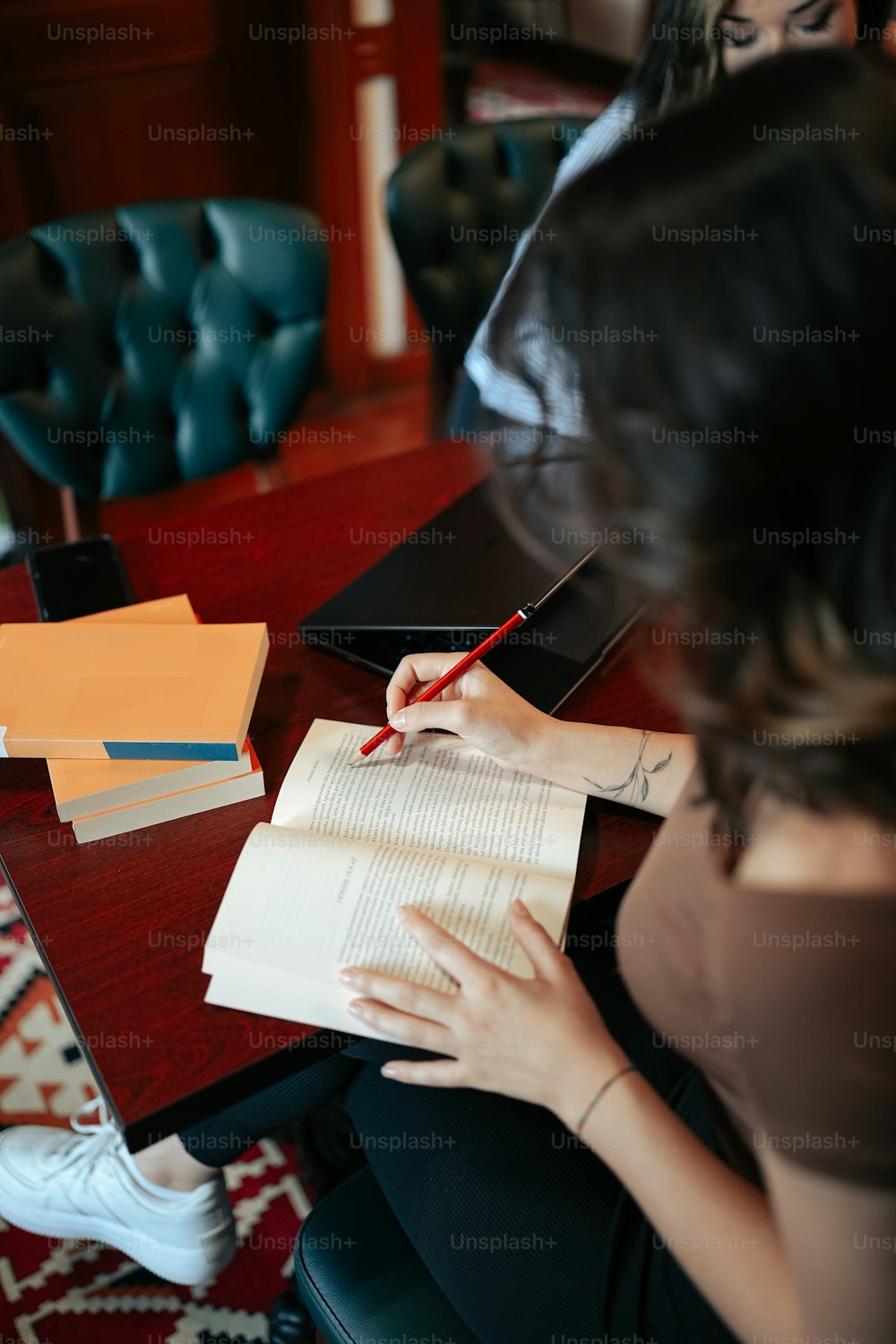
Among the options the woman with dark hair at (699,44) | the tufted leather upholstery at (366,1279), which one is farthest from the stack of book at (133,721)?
the woman with dark hair at (699,44)

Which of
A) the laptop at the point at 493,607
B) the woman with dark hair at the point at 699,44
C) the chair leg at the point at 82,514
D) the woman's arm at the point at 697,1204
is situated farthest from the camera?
the chair leg at the point at 82,514

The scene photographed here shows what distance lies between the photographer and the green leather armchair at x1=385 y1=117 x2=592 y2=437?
69.7 inches

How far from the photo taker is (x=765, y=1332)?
660 millimetres

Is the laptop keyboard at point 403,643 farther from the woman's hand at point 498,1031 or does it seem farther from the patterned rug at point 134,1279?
the patterned rug at point 134,1279

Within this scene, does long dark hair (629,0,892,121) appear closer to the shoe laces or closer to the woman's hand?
the woman's hand

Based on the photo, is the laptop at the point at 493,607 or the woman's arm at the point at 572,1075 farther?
the laptop at the point at 493,607

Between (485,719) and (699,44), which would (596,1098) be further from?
(699,44)

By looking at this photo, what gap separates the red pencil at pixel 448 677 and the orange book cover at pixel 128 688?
0.36ft

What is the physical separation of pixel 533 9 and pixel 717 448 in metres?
7.07

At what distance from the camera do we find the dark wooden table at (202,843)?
75 cm

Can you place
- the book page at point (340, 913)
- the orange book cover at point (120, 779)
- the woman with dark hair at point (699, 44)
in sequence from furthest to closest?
the woman with dark hair at point (699, 44) → the orange book cover at point (120, 779) → the book page at point (340, 913)

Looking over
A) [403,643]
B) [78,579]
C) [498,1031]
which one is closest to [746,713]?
[498,1031]

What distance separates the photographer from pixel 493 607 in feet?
3.48

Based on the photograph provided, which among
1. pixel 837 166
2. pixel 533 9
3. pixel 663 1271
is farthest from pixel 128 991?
pixel 533 9
